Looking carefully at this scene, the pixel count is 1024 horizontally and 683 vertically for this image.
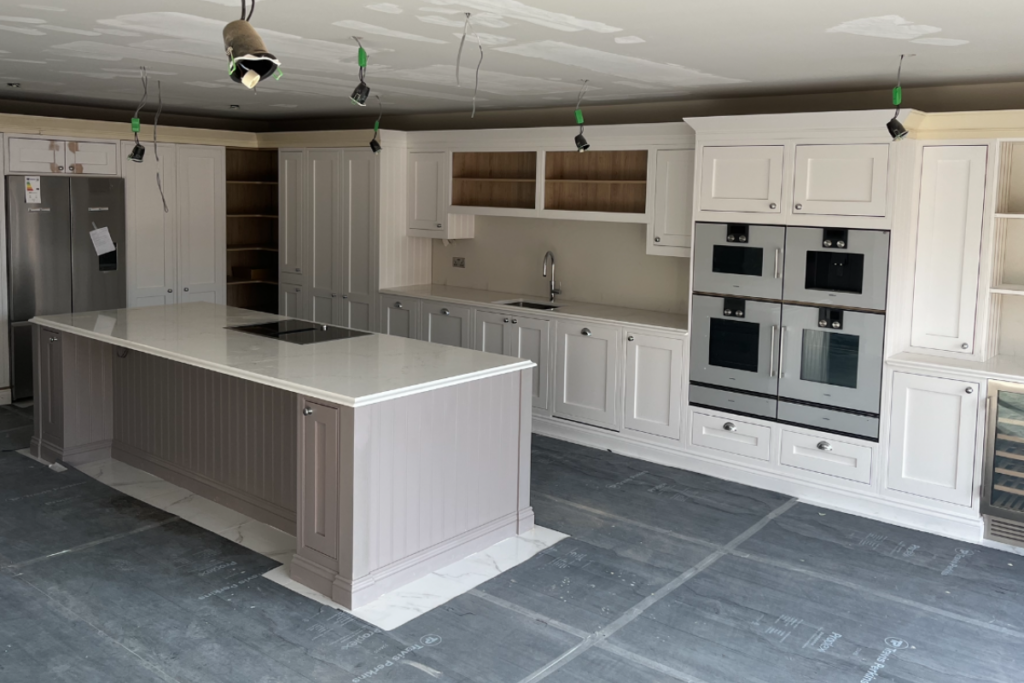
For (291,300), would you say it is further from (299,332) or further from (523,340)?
(299,332)

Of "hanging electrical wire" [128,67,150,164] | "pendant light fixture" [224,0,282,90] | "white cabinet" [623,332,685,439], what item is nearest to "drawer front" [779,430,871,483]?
"white cabinet" [623,332,685,439]

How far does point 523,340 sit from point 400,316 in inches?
46.3

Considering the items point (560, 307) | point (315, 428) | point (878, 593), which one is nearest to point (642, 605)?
point (878, 593)

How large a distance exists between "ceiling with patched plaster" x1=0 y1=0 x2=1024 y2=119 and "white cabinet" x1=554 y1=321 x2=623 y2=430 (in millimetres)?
1479

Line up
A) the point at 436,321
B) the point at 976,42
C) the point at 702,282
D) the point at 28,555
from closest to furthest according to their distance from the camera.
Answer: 1. the point at 976,42
2. the point at 28,555
3. the point at 702,282
4. the point at 436,321

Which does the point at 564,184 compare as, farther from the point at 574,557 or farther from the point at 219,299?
the point at 219,299

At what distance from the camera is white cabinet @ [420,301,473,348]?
253 inches

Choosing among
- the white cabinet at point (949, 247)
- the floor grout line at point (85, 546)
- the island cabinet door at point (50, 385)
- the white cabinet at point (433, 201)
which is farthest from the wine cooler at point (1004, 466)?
the island cabinet door at point (50, 385)

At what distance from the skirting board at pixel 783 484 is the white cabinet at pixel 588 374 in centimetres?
9

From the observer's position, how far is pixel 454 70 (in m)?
4.54

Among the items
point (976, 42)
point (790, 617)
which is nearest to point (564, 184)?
point (976, 42)

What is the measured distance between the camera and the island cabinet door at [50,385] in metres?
5.25

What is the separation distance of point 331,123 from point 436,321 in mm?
2605

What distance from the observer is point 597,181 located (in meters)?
5.91
